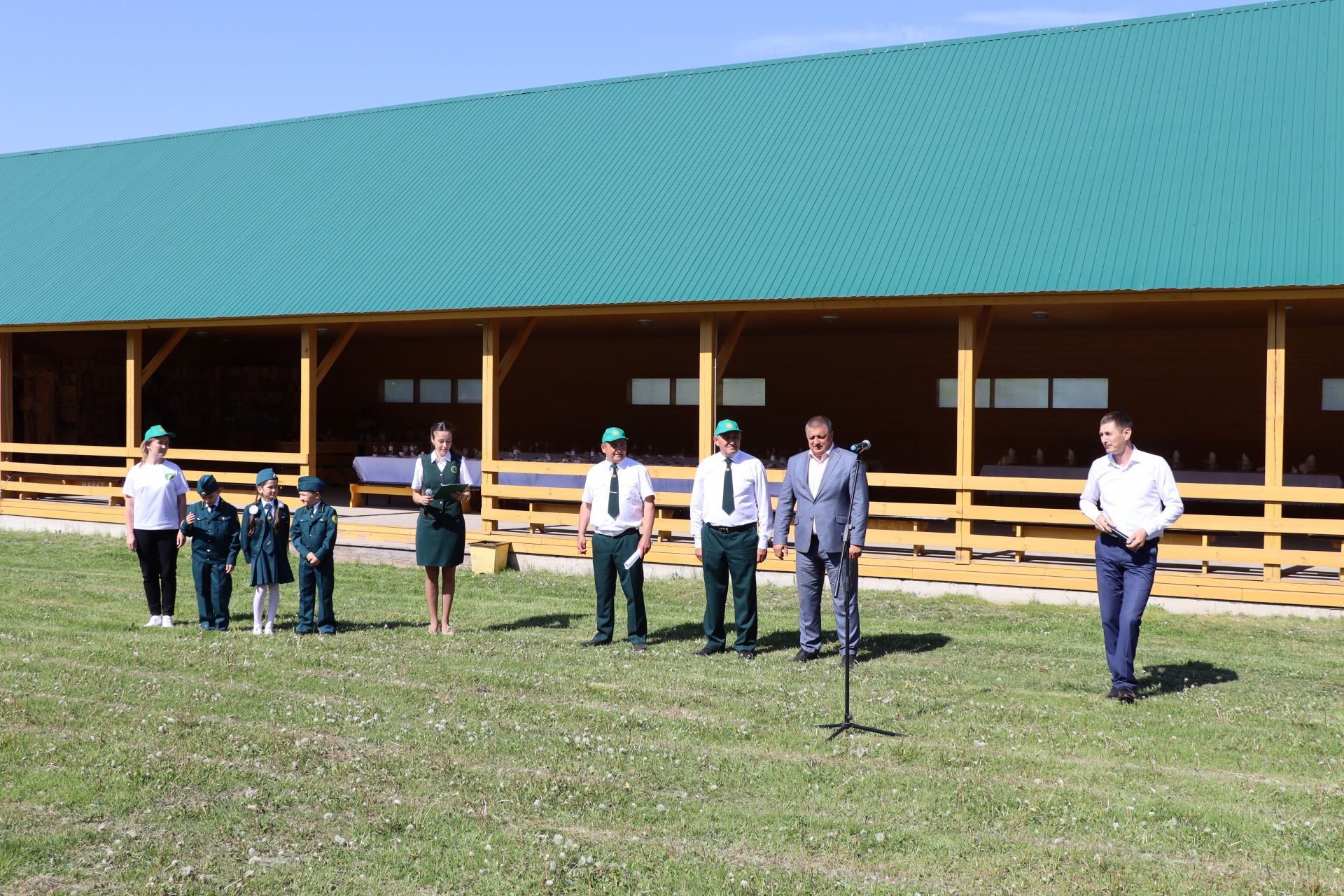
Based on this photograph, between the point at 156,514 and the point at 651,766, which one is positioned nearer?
the point at 651,766

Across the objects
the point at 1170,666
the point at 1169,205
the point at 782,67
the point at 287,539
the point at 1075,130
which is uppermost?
the point at 782,67

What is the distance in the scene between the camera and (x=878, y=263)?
1376cm

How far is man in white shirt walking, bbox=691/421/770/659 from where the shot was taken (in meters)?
9.57

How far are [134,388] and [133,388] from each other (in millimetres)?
10

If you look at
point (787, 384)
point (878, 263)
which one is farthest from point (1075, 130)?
point (787, 384)

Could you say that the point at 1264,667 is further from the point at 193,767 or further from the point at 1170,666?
the point at 193,767

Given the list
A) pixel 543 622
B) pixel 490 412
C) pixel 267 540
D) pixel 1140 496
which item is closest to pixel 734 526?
pixel 543 622

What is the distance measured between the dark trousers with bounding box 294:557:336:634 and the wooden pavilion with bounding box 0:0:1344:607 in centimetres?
476

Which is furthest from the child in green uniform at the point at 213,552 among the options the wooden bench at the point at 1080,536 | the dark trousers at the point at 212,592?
the wooden bench at the point at 1080,536

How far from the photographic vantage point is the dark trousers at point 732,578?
9609 millimetres

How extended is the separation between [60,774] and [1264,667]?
27.3 feet

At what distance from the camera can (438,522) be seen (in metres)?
10.2

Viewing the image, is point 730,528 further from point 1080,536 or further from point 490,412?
point 490,412

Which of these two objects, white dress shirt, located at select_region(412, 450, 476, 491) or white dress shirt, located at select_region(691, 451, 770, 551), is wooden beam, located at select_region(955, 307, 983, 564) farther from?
white dress shirt, located at select_region(412, 450, 476, 491)
